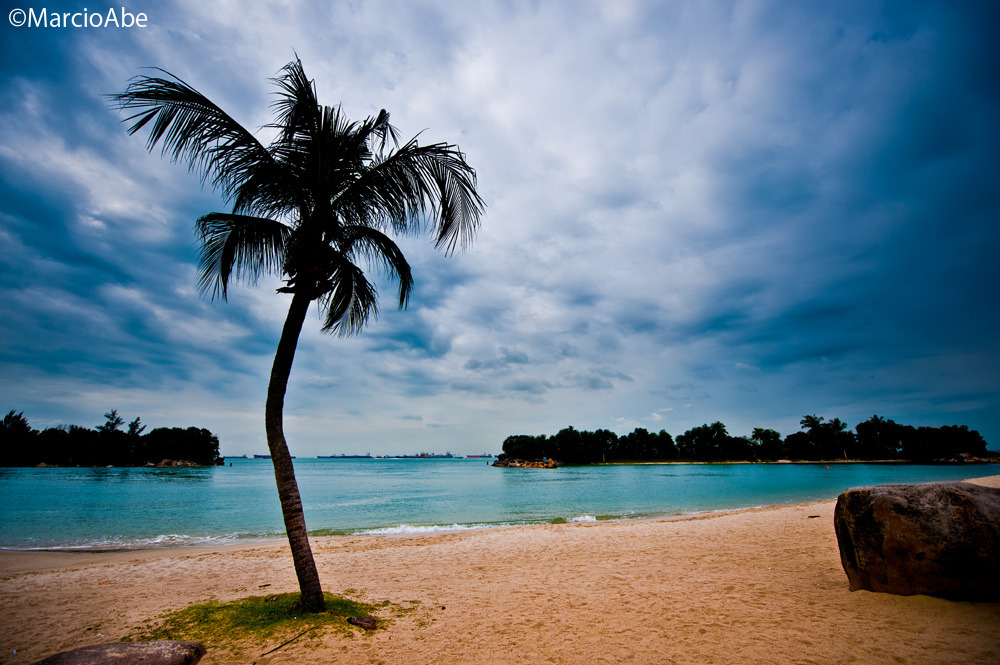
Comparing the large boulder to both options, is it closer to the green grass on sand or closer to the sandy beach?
the sandy beach

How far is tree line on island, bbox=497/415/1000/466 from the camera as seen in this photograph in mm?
103375

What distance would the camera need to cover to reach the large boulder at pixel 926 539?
194 inches

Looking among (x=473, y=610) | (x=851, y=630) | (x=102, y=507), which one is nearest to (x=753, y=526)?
(x=851, y=630)

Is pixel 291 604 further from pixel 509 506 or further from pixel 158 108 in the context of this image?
pixel 509 506

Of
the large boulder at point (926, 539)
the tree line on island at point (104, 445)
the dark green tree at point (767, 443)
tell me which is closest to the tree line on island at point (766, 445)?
the dark green tree at point (767, 443)

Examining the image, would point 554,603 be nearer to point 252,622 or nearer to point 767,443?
point 252,622

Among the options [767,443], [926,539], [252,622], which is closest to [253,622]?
[252,622]

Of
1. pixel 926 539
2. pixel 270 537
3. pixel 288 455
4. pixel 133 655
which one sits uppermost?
pixel 288 455

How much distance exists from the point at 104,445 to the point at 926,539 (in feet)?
442

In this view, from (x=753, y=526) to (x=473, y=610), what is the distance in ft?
39.5

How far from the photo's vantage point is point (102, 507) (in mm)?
24109

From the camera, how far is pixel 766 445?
132m

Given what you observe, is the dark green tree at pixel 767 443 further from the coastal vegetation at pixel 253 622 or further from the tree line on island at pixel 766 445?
the coastal vegetation at pixel 253 622

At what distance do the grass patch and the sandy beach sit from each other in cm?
24
